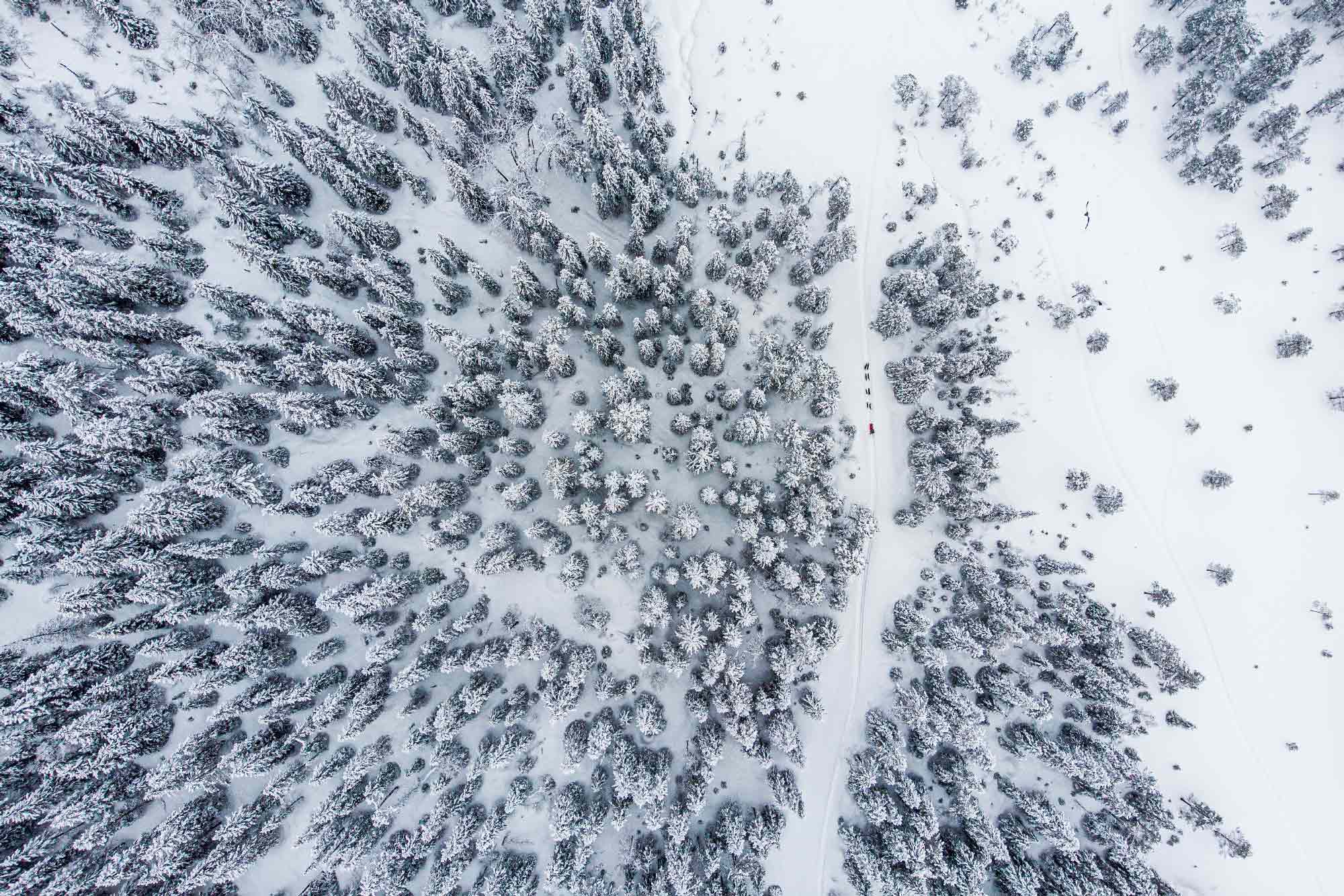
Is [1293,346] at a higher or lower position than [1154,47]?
lower

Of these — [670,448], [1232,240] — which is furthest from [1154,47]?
[670,448]

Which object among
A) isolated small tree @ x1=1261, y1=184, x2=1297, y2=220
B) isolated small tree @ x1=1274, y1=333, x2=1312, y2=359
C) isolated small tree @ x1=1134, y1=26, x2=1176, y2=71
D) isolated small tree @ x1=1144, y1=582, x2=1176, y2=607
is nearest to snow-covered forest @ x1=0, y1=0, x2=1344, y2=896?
isolated small tree @ x1=1144, y1=582, x2=1176, y2=607

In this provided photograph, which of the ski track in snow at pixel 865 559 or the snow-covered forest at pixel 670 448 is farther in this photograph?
the ski track in snow at pixel 865 559

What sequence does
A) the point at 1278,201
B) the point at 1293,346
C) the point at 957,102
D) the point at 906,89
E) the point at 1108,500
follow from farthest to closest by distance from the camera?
the point at 906,89 < the point at 957,102 < the point at 1278,201 < the point at 1293,346 < the point at 1108,500

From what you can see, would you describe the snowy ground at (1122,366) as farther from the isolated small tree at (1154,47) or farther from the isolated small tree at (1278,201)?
the isolated small tree at (1154,47)

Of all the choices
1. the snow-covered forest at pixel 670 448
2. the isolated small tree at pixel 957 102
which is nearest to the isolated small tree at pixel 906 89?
the snow-covered forest at pixel 670 448

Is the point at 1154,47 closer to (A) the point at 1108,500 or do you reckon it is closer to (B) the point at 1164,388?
(B) the point at 1164,388

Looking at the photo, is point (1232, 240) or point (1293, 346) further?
point (1232, 240)
